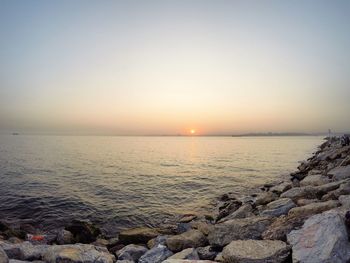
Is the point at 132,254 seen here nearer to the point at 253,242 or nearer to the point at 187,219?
the point at 253,242

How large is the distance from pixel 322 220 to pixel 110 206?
39.1ft

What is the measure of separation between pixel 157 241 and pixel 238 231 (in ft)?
7.98

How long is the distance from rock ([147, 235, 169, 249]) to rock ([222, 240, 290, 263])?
228 cm

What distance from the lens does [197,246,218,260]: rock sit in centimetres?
558

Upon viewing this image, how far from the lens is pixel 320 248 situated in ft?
13.9

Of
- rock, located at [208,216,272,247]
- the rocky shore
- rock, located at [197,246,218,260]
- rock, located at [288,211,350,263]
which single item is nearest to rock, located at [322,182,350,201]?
the rocky shore

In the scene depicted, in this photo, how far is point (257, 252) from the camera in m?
4.75

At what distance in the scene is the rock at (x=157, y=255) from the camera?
6.05 meters

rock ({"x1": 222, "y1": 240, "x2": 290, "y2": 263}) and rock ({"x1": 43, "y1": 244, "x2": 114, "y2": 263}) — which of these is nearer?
rock ({"x1": 222, "y1": 240, "x2": 290, "y2": 263})

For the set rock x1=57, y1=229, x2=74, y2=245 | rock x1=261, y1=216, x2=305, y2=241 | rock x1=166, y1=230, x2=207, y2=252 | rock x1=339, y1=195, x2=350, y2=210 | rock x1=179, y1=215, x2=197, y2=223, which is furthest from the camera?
rock x1=179, y1=215, x2=197, y2=223

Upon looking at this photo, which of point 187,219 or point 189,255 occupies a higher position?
point 189,255

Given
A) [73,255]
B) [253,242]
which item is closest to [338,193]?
[253,242]

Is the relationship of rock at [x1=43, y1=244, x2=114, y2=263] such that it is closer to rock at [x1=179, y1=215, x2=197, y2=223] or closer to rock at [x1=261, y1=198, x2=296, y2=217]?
rock at [x1=261, y1=198, x2=296, y2=217]

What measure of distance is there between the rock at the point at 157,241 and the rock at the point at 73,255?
1.52 meters
